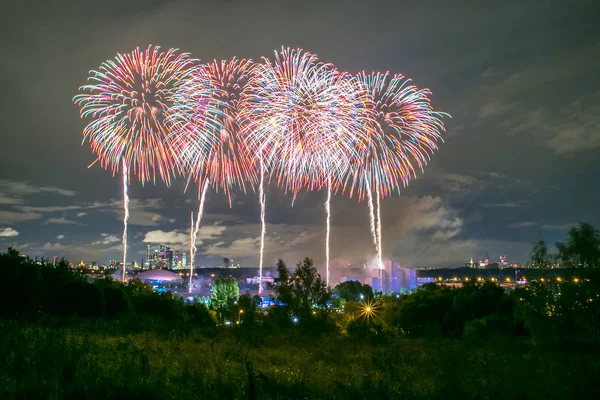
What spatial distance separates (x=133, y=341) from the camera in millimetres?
14477

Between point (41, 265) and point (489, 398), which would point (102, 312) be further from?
point (489, 398)

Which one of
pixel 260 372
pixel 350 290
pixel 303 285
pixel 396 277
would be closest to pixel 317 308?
pixel 303 285

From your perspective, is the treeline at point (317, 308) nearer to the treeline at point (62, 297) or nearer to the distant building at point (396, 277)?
the treeline at point (62, 297)

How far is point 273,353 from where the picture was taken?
Answer: 45.1ft

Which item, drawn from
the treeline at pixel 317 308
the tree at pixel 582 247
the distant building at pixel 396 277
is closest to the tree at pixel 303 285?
the treeline at pixel 317 308

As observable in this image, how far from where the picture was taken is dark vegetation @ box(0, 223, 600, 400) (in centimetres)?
849

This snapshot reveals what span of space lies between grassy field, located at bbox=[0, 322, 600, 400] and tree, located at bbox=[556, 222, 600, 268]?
65.7 feet

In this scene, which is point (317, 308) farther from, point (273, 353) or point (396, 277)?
point (396, 277)

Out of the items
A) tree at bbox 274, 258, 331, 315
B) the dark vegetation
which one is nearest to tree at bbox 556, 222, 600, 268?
the dark vegetation

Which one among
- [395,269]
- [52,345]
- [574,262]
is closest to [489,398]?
[52,345]

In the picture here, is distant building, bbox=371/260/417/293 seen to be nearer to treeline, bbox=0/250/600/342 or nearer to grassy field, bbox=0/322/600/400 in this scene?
treeline, bbox=0/250/600/342

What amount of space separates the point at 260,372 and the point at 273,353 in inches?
193

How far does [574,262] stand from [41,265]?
97.9ft

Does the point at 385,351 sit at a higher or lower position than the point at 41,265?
lower
